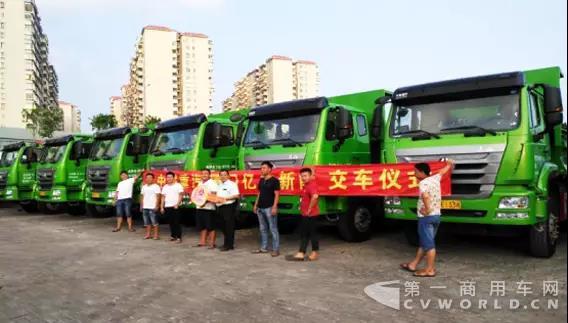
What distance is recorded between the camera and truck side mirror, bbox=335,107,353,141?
8.30 metres

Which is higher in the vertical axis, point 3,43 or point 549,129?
point 3,43

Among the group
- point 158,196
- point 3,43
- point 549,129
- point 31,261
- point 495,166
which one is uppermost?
point 3,43

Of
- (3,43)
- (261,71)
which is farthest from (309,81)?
(3,43)

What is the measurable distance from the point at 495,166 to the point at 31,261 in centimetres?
744

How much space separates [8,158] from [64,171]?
14.3ft

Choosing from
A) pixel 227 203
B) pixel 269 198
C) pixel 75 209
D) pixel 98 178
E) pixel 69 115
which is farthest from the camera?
pixel 69 115

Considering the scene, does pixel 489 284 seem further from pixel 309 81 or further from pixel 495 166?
pixel 309 81

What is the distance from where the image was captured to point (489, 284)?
19.1 feet

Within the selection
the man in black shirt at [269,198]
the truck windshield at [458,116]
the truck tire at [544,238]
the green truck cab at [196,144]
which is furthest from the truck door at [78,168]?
the truck tire at [544,238]

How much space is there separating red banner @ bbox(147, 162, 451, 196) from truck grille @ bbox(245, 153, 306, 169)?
0.52ft

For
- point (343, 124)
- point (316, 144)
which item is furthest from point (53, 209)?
point (343, 124)

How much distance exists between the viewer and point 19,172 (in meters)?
16.9

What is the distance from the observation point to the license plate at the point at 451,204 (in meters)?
6.85

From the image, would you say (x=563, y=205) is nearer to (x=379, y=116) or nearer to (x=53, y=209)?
(x=379, y=116)
